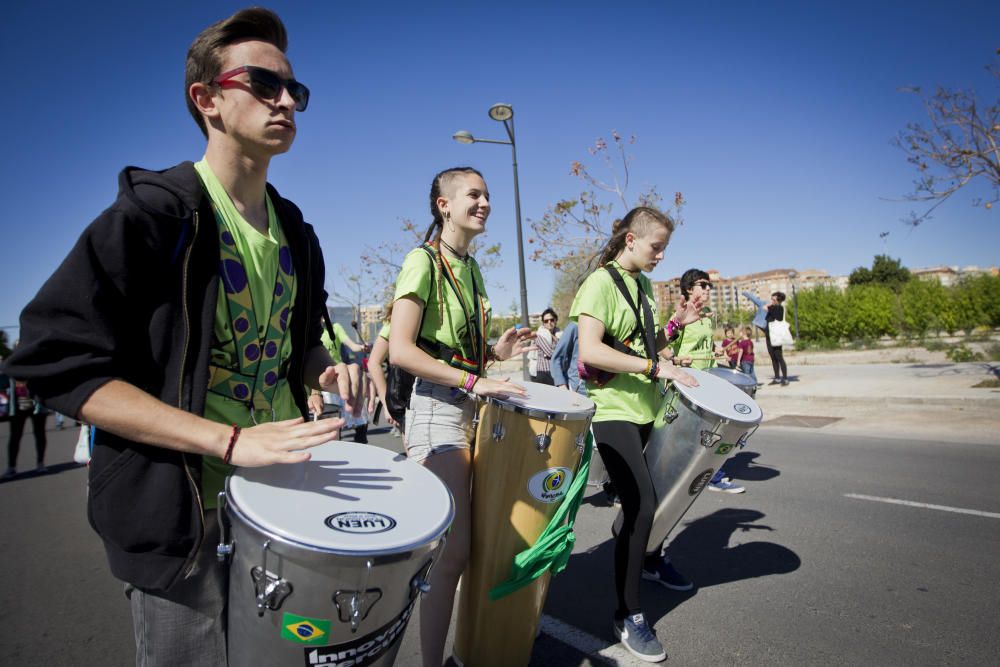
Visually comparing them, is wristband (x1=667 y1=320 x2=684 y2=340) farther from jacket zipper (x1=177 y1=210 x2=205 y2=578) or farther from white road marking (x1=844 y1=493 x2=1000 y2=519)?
white road marking (x1=844 y1=493 x2=1000 y2=519)

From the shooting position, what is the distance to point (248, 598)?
1187 millimetres

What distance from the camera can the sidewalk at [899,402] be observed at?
822cm

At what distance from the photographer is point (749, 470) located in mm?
6512

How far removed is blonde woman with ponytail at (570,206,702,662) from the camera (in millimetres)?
2781

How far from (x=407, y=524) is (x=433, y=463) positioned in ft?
3.58

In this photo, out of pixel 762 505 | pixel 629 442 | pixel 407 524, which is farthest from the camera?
pixel 762 505

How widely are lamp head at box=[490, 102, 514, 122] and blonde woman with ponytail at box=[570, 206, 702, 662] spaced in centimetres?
1076

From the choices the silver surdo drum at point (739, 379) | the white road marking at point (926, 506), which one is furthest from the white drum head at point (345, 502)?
the white road marking at point (926, 506)

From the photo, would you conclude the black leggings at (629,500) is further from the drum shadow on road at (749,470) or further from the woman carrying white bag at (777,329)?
the woman carrying white bag at (777,329)

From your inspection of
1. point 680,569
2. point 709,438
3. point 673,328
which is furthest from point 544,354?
point 709,438

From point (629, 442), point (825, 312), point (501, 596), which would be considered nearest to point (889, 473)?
point (629, 442)

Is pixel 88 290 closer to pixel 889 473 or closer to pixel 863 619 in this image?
pixel 863 619

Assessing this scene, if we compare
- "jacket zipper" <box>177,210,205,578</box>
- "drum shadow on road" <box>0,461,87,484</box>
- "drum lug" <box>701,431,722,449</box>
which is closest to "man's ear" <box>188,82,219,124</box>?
"jacket zipper" <box>177,210,205,578</box>

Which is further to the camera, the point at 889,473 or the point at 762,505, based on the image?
the point at 889,473
